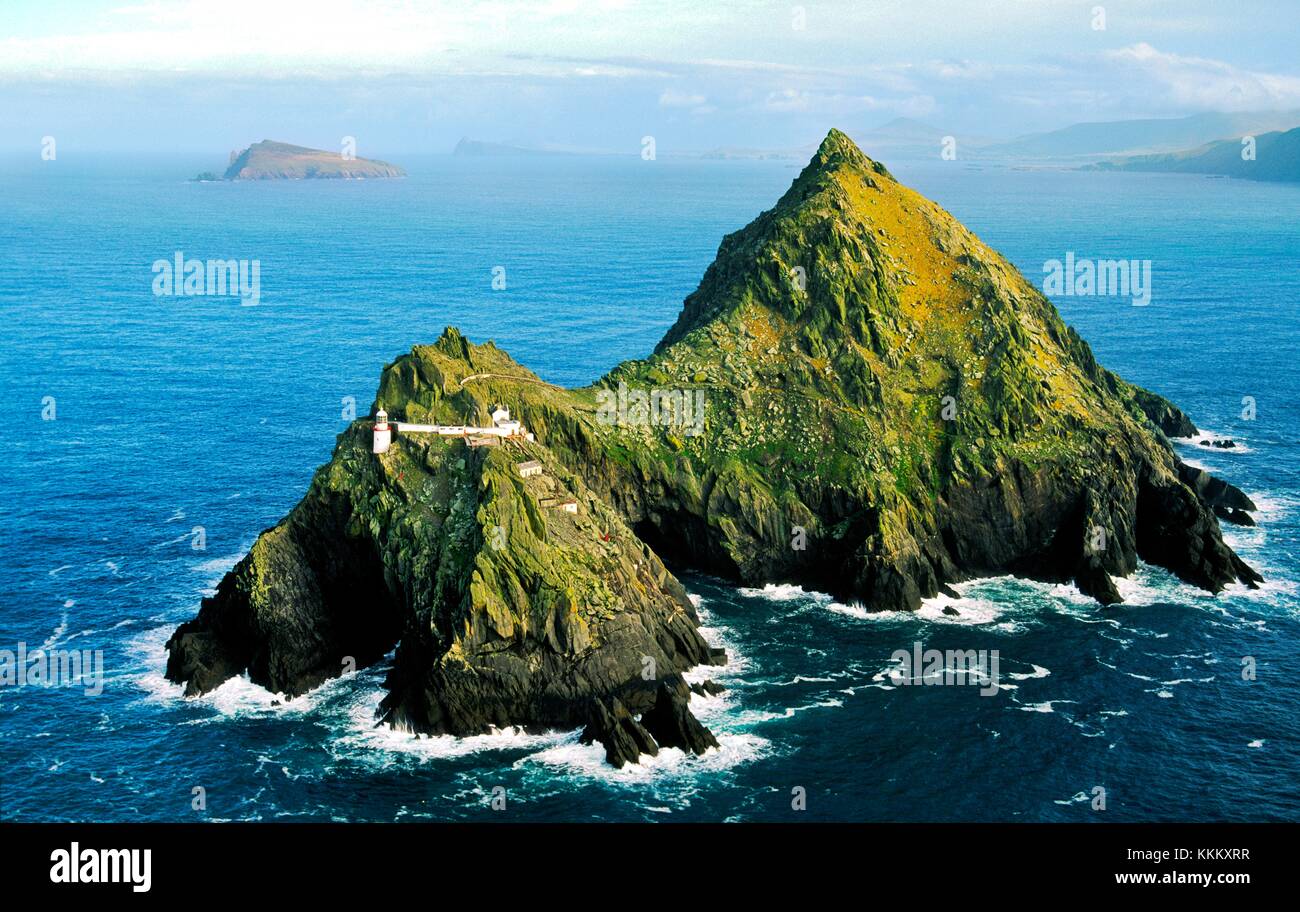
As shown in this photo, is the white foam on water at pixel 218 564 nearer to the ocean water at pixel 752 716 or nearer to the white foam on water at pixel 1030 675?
the ocean water at pixel 752 716

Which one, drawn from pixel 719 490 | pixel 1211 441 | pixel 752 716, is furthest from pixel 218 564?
pixel 1211 441

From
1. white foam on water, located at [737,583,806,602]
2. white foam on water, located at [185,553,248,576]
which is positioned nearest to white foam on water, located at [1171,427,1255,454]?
white foam on water, located at [737,583,806,602]

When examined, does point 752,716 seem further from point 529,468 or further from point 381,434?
point 381,434

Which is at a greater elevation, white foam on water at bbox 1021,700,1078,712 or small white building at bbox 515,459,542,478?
small white building at bbox 515,459,542,478

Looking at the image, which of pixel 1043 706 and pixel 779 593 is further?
pixel 779 593

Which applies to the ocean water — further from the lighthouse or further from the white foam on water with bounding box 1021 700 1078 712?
the lighthouse

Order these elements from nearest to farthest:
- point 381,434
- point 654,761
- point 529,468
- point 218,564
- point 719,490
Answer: point 654,761
point 529,468
point 381,434
point 719,490
point 218,564
